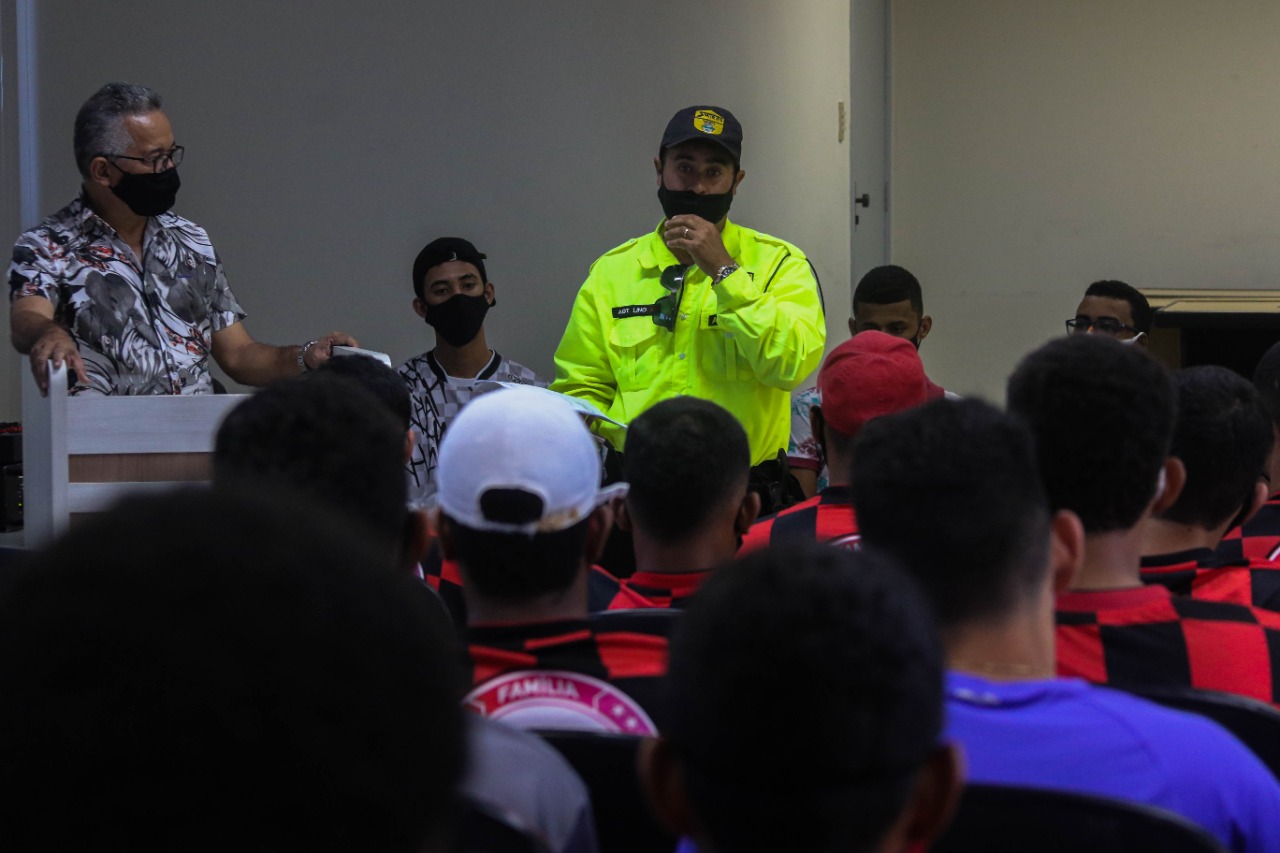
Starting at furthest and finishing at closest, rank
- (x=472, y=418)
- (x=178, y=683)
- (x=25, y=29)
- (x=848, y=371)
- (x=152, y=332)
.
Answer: (x=25, y=29) < (x=152, y=332) < (x=848, y=371) < (x=472, y=418) < (x=178, y=683)

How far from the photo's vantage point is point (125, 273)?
326 centimetres

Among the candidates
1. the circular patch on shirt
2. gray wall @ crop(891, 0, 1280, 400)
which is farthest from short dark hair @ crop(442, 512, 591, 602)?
gray wall @ crop(891, 0, 1280, 400)

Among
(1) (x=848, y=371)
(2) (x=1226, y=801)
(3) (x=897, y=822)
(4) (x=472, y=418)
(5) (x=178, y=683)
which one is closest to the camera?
(5) (x=178, y=683)

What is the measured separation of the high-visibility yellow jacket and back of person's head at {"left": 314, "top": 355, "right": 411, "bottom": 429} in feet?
2.77

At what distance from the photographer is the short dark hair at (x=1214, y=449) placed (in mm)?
2146

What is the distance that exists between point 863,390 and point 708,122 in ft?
4.33

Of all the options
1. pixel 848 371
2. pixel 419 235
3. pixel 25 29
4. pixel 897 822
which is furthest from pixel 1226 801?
pixel 25 29

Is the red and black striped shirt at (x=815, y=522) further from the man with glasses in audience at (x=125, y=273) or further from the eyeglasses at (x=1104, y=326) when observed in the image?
the eyeglasses at (x=1104, y=326)

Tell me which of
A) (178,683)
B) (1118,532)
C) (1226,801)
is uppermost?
(178,683)

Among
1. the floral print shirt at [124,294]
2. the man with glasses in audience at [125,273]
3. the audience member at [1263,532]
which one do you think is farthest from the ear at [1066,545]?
the floral print shirt at [124,294]

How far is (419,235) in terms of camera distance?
4902 millimetres

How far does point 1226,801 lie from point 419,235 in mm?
4144

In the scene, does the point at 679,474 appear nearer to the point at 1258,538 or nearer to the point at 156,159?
the point at 1258,538

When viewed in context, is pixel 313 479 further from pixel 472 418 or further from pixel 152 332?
pixel 152 332
